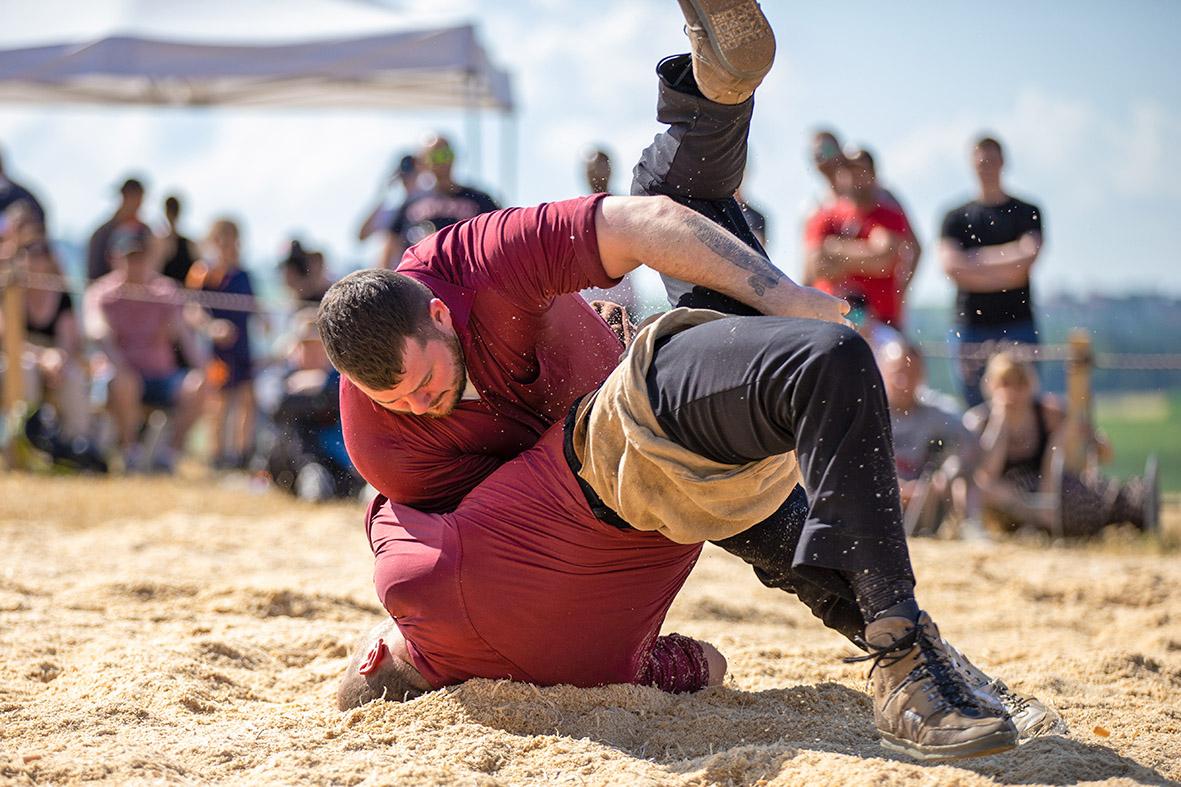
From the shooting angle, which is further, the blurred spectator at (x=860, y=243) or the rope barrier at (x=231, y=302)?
the rope barrier at (x=231, y=302)

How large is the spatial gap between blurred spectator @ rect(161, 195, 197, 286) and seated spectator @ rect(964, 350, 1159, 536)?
5641mm

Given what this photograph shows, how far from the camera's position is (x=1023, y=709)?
279 centimetres

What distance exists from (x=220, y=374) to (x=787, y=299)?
6924 millimetres

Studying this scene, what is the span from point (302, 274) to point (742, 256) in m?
6.56

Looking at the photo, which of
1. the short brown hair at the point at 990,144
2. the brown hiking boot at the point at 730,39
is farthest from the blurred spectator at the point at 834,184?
the brown hiking boot at the point at 730,39

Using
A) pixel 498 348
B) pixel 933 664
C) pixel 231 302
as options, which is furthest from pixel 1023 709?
pixel 231 302

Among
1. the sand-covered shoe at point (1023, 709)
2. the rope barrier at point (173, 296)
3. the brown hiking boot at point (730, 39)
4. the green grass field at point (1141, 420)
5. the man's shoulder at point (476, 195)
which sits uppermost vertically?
the brown hiking boot at point (730, 39)

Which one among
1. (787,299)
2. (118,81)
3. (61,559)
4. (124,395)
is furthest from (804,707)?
(118,81)

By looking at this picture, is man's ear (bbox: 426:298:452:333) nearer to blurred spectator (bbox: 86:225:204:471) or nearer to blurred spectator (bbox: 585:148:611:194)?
blurred spectator (bbox: 585:148:611:194)

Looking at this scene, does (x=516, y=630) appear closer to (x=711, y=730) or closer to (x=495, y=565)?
(x=495, y=565)

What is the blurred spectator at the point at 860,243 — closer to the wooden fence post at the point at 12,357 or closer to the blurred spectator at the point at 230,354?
the blurred spectator at the point at 230,354

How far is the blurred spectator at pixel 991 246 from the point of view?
607 cm

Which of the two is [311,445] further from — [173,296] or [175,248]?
[175,248]

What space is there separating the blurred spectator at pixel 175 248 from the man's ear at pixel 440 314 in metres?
6.98
